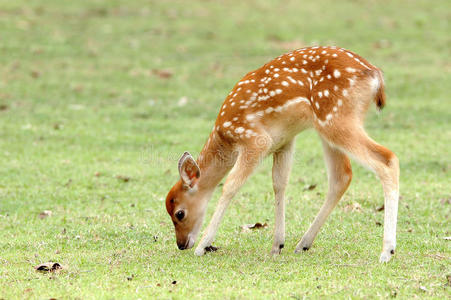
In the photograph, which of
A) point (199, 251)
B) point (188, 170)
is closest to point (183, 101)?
point (188, 170)

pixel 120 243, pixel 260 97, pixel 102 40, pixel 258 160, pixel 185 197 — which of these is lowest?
pixel 102 40

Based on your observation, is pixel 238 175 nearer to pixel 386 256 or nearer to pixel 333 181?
pixel 333 181

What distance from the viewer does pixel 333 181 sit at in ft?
22.1

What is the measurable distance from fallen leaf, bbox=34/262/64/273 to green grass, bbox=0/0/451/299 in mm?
107

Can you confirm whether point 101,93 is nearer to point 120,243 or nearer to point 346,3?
point 120,243

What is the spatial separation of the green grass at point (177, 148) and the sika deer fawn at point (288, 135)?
42 centimetres

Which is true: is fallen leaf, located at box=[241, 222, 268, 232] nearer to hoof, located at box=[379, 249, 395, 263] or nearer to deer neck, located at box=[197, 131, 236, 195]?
deer neck, located at box=[197, 131, 236, 195]

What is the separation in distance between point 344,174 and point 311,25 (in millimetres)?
14224

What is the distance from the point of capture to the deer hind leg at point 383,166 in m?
5.82

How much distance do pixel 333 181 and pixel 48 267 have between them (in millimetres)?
2717

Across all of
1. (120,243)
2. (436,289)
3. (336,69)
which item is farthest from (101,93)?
(436,289)

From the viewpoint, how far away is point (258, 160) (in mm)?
6492

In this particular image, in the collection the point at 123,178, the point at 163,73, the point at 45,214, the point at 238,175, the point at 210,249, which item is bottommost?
the point at 163,73

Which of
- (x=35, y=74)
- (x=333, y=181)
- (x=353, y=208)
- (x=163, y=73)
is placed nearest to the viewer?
(x=333, y=181)
